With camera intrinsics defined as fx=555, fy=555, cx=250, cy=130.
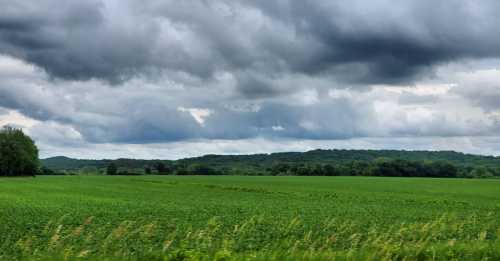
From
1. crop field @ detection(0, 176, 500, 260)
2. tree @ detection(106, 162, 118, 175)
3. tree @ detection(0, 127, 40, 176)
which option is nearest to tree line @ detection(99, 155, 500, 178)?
tree @ detection(106, 162, 118, 175)

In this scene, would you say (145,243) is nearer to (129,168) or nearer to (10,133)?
(10,133)

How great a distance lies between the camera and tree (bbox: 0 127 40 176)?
482ft

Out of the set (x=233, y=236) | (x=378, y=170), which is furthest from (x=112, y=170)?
(x=233, y=236)

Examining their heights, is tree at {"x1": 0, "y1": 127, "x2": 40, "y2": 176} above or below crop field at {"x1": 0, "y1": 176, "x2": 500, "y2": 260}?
above

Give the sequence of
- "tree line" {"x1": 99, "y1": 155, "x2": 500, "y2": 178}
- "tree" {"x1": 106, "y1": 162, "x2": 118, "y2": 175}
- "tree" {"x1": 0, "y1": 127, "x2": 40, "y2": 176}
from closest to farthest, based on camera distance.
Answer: "tree" {"x1": 0, "y1": 127, "x2": 40, "y2": 176} → "tree line" {"x1": 99, "y1": 155, "x2": 500, "y2": 178} → "tree" {"x1": 106, "y1": 162, "x2": 118, "y2": 175}

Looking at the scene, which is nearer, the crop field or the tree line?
the crop field

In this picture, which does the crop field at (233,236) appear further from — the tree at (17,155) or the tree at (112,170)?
the tree at (112,170)

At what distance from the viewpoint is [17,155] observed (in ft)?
485

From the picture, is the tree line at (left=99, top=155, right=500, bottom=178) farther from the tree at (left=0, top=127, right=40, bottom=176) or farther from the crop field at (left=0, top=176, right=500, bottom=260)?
the crop field at (left=0, top=176, right=500, bottom=260)

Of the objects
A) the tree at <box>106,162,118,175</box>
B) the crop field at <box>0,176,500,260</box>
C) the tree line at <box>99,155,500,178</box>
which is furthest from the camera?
the tree at <box>106,162,118,175</box>

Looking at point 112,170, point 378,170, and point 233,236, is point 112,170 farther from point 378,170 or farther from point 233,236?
point 233,236

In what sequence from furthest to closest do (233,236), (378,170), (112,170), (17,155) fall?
(112,170), (378,170), (17,155), (233,236)

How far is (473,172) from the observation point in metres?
171

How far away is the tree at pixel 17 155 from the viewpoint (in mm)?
146875
